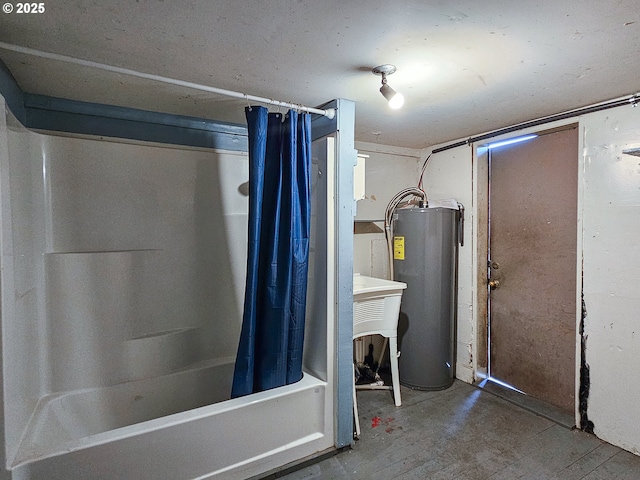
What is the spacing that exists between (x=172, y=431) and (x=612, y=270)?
2.47 meters

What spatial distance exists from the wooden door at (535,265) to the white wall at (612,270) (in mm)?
270

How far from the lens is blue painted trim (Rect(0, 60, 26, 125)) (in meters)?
1.52

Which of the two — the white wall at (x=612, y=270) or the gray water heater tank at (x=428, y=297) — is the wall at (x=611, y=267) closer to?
the white wall at (x=612, y=270)

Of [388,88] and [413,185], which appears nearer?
[388,88]

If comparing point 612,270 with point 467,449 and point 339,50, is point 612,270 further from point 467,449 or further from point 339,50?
point 339,50

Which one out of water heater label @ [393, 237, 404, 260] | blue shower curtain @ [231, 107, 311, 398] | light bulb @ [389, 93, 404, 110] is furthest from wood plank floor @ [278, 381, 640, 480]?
light bulb @ [389, 93, 404, 110]

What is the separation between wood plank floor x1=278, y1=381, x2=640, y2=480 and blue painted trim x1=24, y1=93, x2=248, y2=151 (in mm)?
2059

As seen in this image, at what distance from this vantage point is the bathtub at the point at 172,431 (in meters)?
1.44

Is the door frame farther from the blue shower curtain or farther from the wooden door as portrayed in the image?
the blue shower curtain

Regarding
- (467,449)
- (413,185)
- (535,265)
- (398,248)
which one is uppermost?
(413,185)

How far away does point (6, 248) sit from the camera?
1.38 m

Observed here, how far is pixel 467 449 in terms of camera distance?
2.03 metres

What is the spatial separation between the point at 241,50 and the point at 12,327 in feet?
4.87

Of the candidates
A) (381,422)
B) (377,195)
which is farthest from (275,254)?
(377,195)
